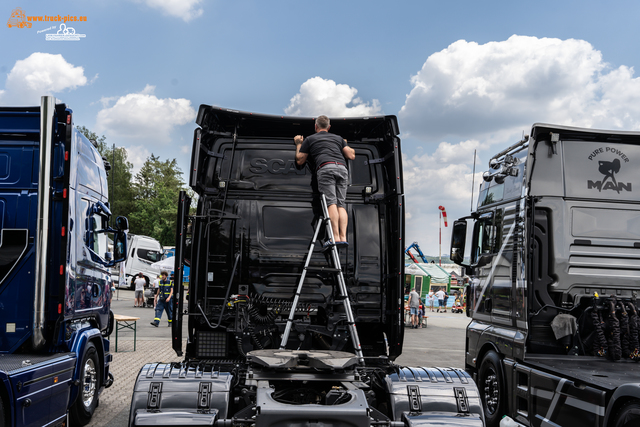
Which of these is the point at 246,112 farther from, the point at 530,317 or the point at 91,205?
the point at 530,317

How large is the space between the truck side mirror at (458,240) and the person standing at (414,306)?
43.2 ft

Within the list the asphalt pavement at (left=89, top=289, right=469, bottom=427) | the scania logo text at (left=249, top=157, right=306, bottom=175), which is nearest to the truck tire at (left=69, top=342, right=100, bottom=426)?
the asphalt pavement at (left=89, top=289, right=469, bottom=427)

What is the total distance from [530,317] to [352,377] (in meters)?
3.19

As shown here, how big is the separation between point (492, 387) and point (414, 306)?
14.8m

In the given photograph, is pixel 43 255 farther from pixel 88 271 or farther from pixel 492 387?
Answer: pixel 492 387

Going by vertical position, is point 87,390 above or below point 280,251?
below

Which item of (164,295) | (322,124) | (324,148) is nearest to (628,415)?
(324,148)

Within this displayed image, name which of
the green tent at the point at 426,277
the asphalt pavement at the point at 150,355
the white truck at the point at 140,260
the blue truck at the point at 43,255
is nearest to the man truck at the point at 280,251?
the blue truck at the point at 43,255

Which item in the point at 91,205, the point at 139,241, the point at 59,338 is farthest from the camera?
the point at 139,241

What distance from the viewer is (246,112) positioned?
18.9 feet

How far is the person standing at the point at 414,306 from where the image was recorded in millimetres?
20844

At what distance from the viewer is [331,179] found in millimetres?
5332

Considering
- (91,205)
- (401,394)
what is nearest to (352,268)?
(401,394)

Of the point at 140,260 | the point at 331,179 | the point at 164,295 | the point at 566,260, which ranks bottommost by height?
the point at 164,295
